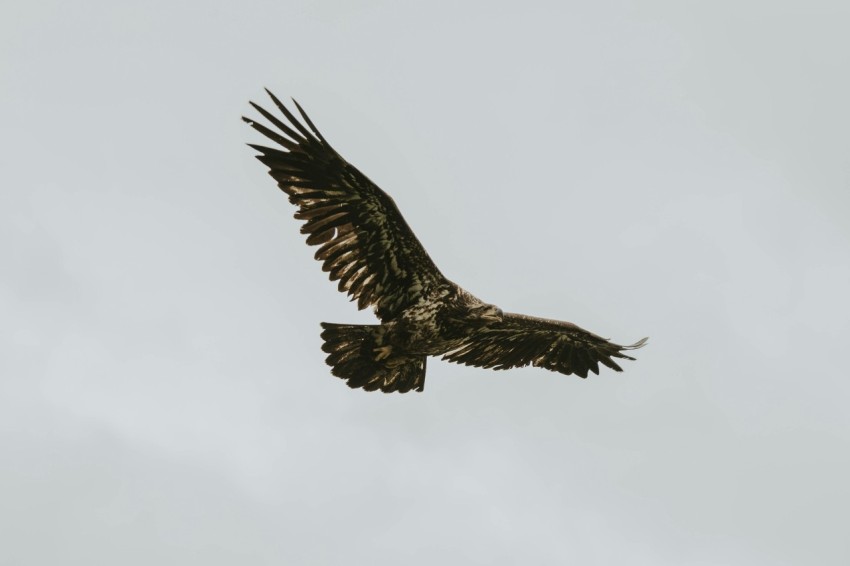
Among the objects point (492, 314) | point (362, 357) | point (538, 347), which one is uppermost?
point (538, 347)

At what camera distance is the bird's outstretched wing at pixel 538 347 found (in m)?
18.8

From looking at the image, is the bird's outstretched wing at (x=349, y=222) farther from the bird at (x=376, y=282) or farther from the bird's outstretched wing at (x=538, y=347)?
the bird's outstretched wing at (x=538, y=347)

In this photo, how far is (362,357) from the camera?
58.4 ft

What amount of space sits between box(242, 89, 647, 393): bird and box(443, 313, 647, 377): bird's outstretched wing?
0.09 feet

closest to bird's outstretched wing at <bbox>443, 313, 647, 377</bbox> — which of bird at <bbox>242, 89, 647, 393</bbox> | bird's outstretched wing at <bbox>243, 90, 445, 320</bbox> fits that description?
bird at <bbox>242, 89, 647, 393</bbox>

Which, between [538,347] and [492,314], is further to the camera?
[538,347]

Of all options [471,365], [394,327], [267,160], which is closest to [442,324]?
[394,327]

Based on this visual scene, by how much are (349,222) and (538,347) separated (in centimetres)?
430

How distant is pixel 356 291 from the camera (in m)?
17.5

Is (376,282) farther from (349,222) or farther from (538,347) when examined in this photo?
(538,347)

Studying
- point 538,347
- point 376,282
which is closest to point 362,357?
point 376,282

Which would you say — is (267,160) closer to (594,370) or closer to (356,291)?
(356,291)

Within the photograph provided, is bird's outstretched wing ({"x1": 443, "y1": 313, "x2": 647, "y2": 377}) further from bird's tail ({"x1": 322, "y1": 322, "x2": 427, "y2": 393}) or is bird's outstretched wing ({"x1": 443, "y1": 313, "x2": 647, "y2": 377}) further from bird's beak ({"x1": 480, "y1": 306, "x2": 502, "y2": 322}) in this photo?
bird's tail ({"x1": 322, "y1": 322, "x2": 427, "y2": 393})

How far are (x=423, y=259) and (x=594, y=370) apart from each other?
4.46 metres
